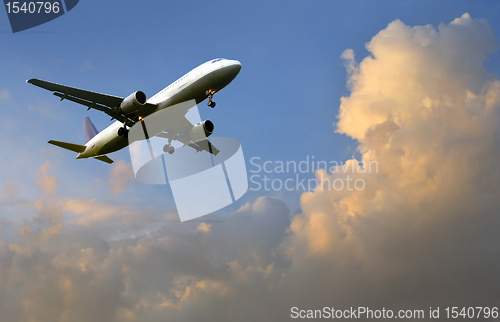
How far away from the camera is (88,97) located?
43.2 meters

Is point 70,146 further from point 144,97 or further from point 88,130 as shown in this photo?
point 144,97

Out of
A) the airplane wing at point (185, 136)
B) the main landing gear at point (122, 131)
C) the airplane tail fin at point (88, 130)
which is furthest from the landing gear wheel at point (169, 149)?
the airplane tail fin at point (88, 130)

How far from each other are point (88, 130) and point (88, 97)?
19.5m

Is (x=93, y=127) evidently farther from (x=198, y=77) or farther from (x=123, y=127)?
(x=198, y=77)

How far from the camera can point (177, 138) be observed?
5291 cm

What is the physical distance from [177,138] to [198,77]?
13.4 meters

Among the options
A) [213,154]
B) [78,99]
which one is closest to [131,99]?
[78,99]

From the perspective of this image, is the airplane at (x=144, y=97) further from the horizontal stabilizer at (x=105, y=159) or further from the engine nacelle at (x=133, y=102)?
the horizontal stabilizer at (x=105, y=159)

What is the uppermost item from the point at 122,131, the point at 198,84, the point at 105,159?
the point at 105,159

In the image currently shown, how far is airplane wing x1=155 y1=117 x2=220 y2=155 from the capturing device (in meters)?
51.1

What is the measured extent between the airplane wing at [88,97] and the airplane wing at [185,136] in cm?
644

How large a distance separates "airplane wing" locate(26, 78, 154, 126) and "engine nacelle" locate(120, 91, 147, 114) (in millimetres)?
2029

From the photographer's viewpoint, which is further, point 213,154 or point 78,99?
point 213,154

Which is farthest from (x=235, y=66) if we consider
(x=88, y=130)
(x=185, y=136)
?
(x=88, y=130)
